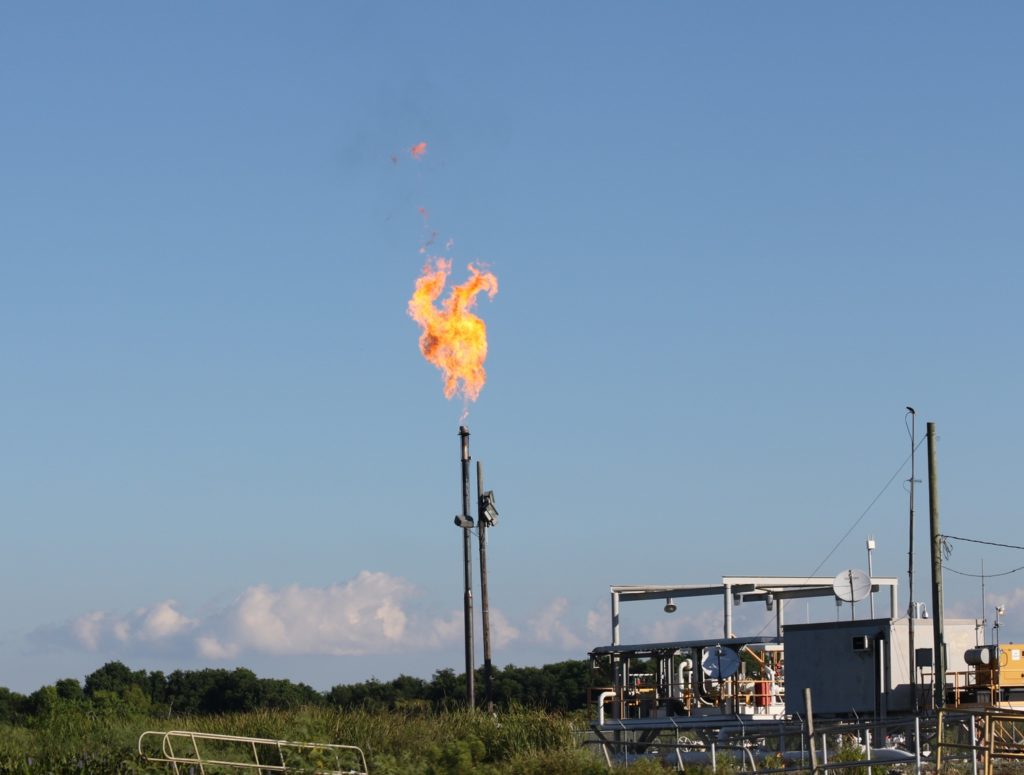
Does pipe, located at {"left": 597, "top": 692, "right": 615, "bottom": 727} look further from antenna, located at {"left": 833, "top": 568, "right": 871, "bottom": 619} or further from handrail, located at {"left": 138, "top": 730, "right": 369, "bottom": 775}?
handrail, located at {"left": 138, "top": 730, "right": 369, "bottom": 775}

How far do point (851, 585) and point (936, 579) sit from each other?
333 cm

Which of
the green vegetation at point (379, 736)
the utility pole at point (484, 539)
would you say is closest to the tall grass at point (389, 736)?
the green vegetation at point (379, 736)

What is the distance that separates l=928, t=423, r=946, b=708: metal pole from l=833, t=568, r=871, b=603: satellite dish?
2.60m

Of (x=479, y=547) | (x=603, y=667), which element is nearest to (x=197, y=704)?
(x=603, y=667)

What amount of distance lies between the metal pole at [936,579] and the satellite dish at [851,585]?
2.60m

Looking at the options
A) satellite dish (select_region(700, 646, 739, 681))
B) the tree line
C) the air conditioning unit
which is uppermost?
the air conditioning unit

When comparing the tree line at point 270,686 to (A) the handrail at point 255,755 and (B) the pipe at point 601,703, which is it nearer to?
(B) the pipe at point 601,703

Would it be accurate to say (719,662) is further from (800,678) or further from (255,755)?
(255,755)

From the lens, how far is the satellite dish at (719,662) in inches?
1656

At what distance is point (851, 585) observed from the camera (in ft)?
141

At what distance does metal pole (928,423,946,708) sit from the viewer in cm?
3750

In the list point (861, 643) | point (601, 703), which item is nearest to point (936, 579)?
point (861, 643)

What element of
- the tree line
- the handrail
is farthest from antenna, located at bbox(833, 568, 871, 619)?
the tree line

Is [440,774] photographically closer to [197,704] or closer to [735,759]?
[735,759]
